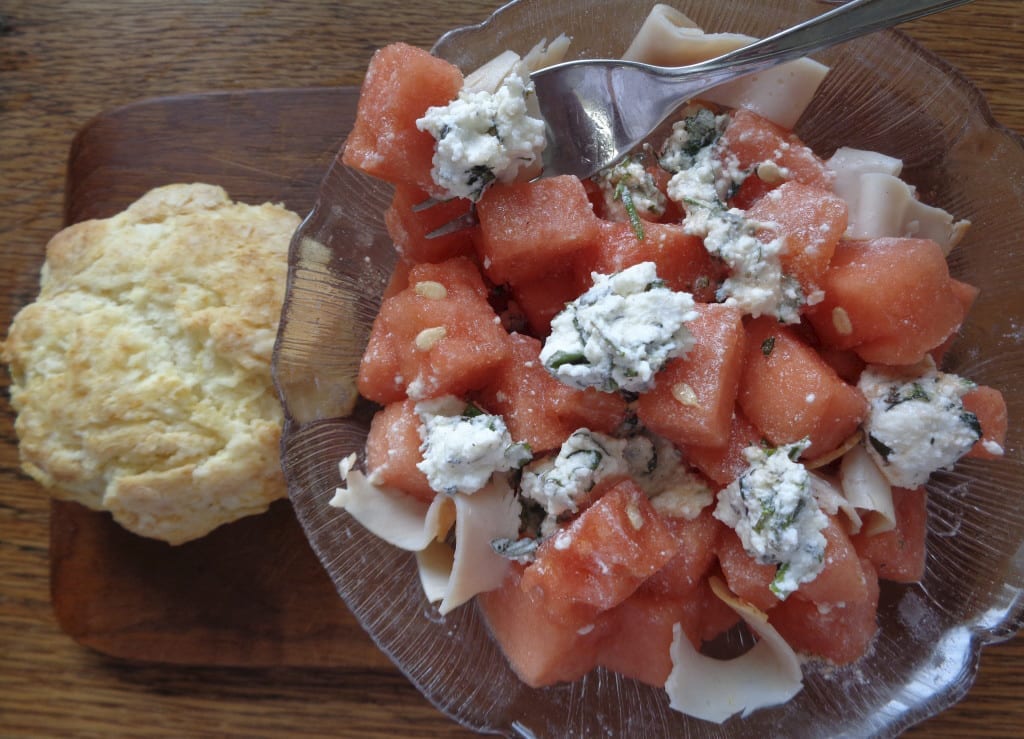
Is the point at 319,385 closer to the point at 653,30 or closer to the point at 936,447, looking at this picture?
the point at 653,30

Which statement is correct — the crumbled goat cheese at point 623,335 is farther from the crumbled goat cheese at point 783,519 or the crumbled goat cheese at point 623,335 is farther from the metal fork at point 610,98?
the metal fork at point 610,98

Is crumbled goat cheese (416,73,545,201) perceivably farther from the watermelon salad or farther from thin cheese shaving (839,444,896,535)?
thin cheese shaving (839,444,896,535)

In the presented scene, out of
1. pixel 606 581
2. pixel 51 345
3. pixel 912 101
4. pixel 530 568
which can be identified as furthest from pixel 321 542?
pixel 912 101

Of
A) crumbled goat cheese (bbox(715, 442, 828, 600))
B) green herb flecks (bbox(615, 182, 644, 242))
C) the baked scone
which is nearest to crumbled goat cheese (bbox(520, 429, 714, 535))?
crumbled goat cheese (bbox(715, 442, 828, 600))

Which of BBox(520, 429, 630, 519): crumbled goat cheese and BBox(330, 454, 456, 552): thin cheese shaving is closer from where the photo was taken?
BBox(520, 429, 630, 519): crumbled goat cheese

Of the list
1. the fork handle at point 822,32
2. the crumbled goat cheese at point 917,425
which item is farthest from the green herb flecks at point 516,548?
the fork handle at point 822,32

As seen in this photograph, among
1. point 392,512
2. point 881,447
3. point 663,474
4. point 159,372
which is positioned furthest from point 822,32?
point 159,372

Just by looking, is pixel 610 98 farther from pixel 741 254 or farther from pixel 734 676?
pixel 734 676
